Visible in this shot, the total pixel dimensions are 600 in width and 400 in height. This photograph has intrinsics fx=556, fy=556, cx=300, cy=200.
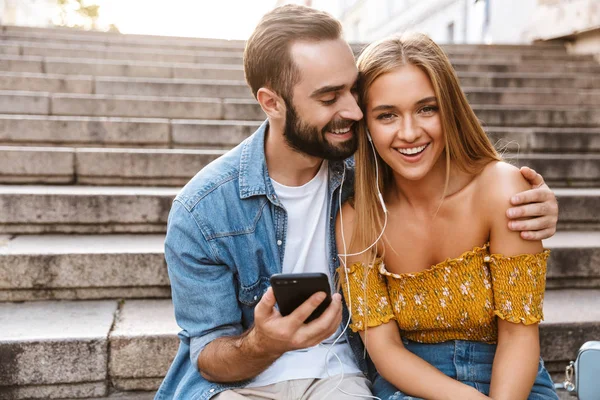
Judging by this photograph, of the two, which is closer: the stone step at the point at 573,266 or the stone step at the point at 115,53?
the stone step at the point at 573,266

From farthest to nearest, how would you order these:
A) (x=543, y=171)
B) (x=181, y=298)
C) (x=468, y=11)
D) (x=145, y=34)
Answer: (x=468, y=11) → (x=145, y=34) → (x=543, y=171) → (x=181, y=298)

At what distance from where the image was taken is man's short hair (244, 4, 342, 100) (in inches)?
80.8

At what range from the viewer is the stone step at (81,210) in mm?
3332

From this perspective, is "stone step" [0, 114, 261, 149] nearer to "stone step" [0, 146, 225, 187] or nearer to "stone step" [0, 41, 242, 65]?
"stone step" [0, 146, 225, 187]

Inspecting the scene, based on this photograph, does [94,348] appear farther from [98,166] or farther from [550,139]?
[550,139]

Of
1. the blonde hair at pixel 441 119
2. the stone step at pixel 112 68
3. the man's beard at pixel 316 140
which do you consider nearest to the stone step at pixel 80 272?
the man's beard at pixel 316 140

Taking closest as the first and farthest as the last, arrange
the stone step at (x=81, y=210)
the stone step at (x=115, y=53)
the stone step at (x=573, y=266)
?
the stone step at (x=573, y=266) → the stone step at (x=81, y=210) → the stone step at (x=115, y=53)

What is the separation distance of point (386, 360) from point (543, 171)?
116 inches

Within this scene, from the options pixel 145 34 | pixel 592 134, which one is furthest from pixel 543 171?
pixel 145 34

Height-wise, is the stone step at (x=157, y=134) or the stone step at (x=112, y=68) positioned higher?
the stone step at (x=112, y=68)

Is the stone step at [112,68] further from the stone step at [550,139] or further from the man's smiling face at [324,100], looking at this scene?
the man's smiling face at [324,100]

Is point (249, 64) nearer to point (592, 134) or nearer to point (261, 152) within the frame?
point (261, 152)

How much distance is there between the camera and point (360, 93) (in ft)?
6.64

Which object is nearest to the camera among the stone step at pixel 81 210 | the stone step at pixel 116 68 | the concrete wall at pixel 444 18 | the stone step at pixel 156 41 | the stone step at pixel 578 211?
the stone step at pixel 81 210
